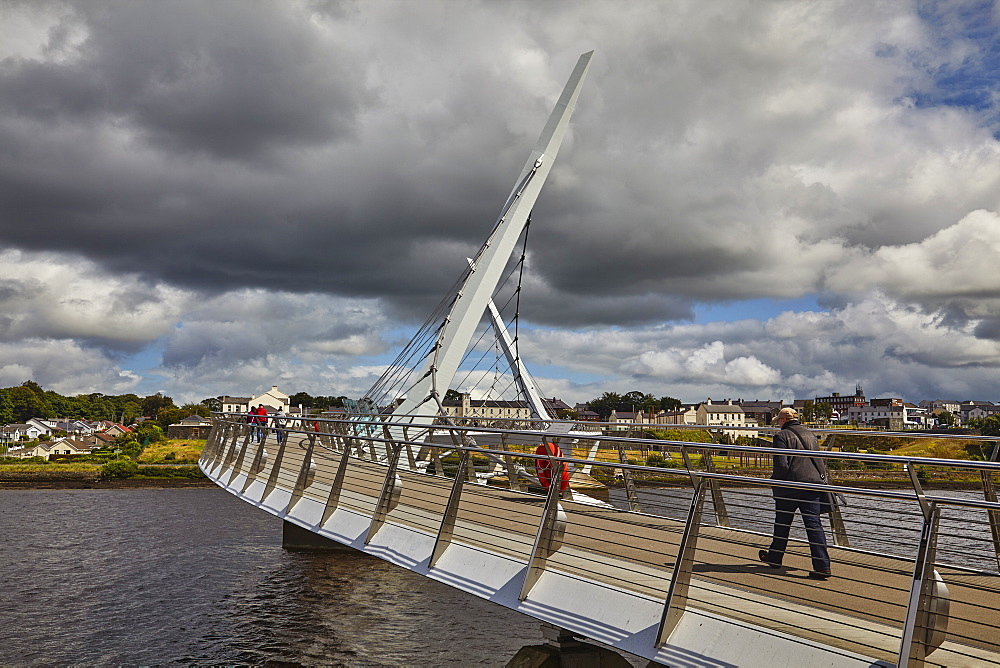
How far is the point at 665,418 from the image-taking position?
480ft

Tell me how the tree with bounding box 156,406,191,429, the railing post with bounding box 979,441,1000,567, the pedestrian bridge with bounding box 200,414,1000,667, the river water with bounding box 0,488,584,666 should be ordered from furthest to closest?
the tree with bounding box 156,406,191,429
the river water with bounding box 0,488,584,666
the railing post with bounding box 979,441,1000,567
the pedestrian bridge with bounding box 200,414,1000,667

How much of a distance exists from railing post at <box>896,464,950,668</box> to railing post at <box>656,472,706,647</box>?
140 cm

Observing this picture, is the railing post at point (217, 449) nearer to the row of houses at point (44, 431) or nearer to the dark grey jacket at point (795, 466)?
the dark grey jacket at point (795, 466)

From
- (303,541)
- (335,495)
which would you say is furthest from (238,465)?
(303,541)

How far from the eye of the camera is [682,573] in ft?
17.7

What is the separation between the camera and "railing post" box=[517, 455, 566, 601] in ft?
21.9

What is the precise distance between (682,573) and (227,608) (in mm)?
15425

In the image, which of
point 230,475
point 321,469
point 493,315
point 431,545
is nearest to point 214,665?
point 230,475

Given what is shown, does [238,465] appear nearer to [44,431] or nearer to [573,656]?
[573,656]

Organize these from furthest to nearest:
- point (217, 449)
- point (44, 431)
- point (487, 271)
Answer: point (44, 431)
point (487, 271)
point (217, 449)

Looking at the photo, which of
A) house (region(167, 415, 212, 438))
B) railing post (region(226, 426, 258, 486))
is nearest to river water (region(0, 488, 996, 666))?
railing post (region(226, 426, 258, 486))

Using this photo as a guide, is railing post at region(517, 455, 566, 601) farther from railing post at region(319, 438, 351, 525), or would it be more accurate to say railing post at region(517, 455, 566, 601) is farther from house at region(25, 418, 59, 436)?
house at region(25, 418, 59, 436)

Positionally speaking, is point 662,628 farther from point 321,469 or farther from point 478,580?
point 321,469

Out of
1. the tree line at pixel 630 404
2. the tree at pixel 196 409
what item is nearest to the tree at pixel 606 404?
the tree line at pixel 630 404
